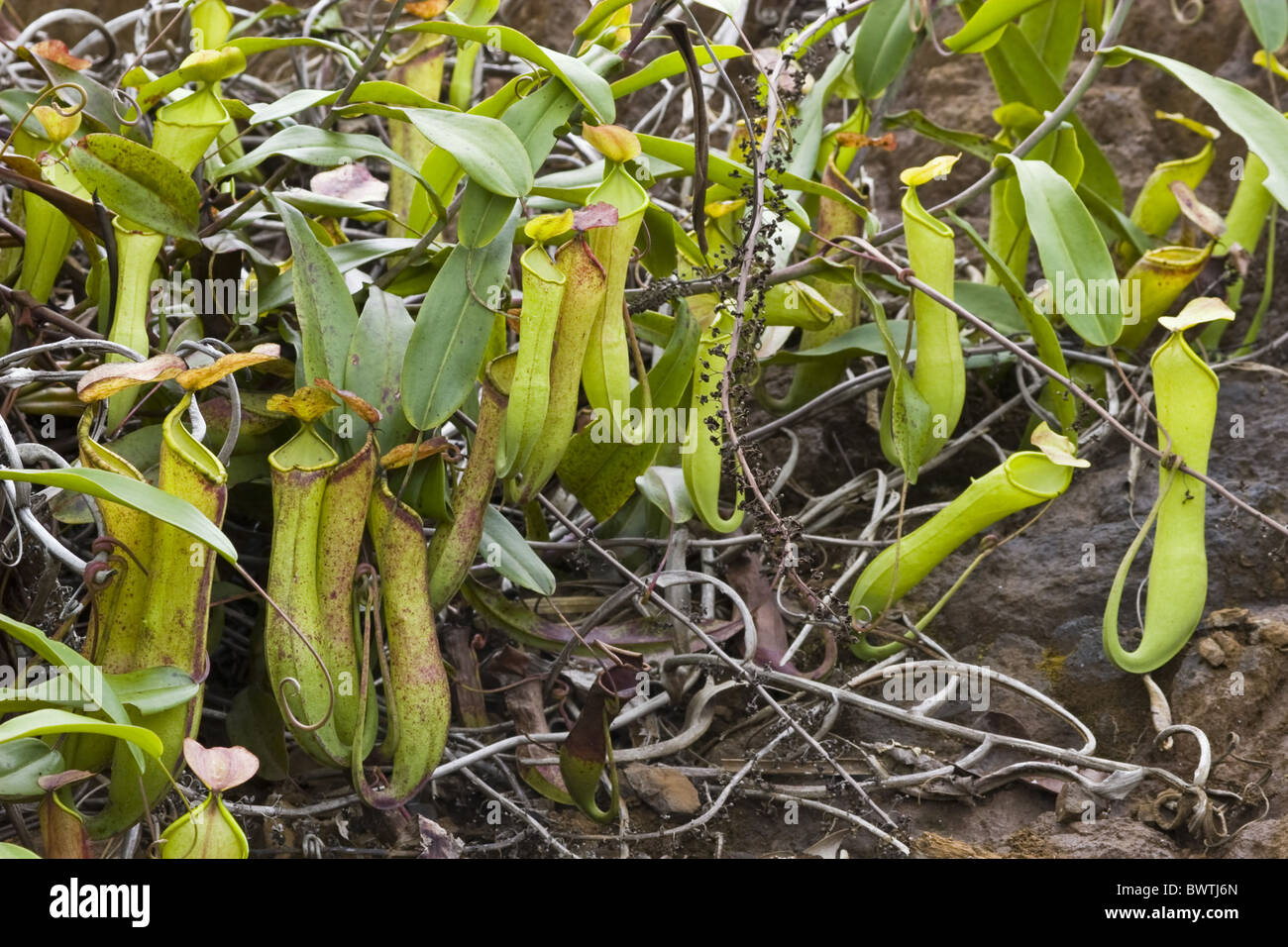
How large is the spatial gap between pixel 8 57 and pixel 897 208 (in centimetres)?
128

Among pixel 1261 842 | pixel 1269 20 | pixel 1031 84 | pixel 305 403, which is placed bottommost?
pixel 1261 842

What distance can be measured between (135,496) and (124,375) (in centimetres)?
13

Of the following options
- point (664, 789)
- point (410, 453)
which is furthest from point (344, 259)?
point (664, 789)

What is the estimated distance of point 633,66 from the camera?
1.94 meters

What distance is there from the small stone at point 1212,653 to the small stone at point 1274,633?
0.14ft

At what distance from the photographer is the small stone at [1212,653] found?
3.38ft

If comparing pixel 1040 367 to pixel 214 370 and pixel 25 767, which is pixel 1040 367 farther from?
pixel 25 767

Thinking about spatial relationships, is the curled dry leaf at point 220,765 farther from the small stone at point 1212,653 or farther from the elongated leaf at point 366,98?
the small stone at point 1212,653

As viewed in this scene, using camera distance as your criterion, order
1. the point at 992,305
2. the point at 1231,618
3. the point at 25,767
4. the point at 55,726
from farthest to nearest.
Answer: the point at 992,305
the point at 1231,618
the point at 25,767
the point at 55,726

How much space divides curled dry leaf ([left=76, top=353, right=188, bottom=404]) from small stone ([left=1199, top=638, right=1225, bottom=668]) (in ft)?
3.14

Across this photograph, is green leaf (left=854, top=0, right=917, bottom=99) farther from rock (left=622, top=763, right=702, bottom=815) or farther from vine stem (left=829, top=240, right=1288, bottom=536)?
rock (left=622, top=763, right=702, bottom=815)

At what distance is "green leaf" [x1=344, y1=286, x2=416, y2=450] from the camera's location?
94 centimetres

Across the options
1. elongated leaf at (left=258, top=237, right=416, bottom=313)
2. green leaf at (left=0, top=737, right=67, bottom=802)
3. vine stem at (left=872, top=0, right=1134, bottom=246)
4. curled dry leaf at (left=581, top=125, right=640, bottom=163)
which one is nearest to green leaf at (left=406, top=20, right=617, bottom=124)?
curled dry leaf at (left=581, top=125, right=640, bottom=163)

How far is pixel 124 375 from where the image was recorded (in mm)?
777
